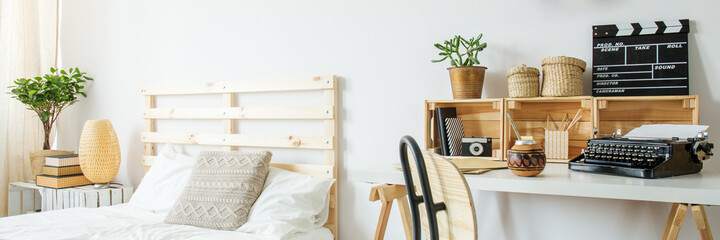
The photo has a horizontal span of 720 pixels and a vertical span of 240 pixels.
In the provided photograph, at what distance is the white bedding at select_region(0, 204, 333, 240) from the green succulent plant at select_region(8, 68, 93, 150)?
3.34 ft

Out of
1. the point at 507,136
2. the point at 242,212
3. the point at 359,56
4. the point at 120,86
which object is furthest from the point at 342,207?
the point at 120,86

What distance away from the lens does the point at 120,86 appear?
3.38 metres

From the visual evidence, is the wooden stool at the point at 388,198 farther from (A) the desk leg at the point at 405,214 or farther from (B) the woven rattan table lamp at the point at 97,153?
(B) the woven rattan table lamp at the point at 97,153

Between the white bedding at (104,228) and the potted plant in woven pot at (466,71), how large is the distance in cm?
97

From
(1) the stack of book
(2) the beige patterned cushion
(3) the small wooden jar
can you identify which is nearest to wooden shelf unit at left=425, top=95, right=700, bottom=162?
(3) the small wooden jar

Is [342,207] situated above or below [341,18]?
below

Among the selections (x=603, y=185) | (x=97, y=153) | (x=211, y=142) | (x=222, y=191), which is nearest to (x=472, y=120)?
(x=603, y=185)

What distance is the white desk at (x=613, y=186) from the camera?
1255 mm

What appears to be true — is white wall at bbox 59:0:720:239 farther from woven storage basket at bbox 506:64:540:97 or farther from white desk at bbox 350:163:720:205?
white desk at bbox 350:163:720:205

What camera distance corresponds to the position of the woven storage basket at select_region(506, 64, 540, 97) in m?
1.90

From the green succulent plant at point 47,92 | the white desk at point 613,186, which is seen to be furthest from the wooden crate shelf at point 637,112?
the green succulent plant at point 47,92

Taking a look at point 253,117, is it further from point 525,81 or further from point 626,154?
point 626,154

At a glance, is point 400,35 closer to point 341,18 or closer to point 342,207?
point 341,18

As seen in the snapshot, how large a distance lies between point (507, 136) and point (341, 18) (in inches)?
42.8
